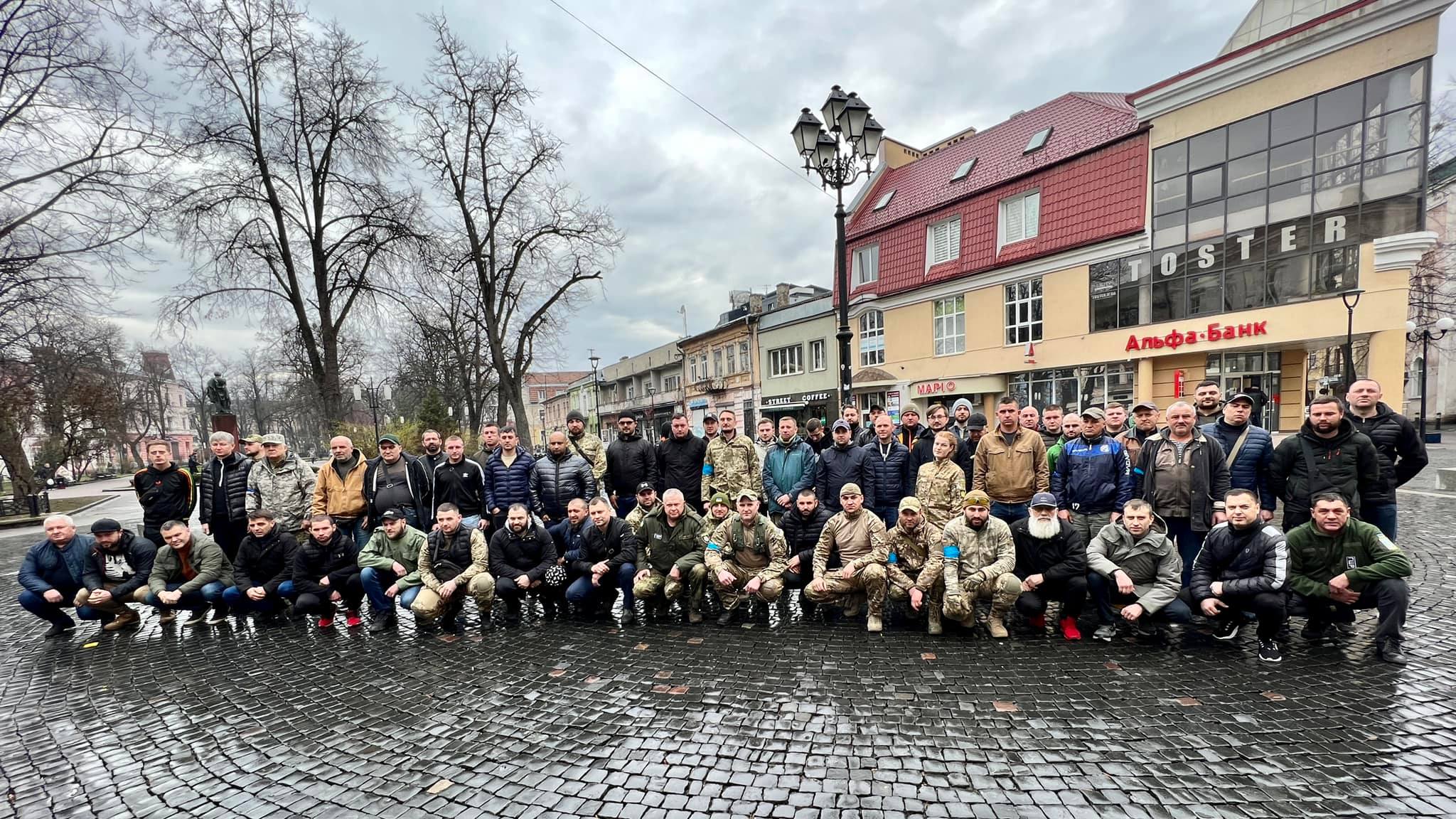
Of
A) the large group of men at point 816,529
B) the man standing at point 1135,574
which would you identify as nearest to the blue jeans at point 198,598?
the large group of men at point 816,529

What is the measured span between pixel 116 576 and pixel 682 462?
6683 mm

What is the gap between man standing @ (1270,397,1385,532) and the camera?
4.71 metres

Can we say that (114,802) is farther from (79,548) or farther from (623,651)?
(79,548)

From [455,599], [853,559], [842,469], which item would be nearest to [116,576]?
[455,599]

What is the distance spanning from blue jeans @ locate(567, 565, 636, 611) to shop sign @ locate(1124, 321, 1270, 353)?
18.0 metres

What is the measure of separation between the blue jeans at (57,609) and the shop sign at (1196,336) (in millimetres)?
22797

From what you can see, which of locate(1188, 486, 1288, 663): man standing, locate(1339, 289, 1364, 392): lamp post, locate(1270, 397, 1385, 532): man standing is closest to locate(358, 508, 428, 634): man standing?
locate(1188, 486, 1288, 663): man standing

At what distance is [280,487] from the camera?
665cm

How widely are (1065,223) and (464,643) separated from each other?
2064 cm

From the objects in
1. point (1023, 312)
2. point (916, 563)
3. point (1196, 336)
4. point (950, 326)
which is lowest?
point (916, 563)

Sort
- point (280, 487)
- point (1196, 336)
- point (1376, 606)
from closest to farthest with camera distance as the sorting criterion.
Result: point (1376, 606), point (280, 487), point (1196, 336)

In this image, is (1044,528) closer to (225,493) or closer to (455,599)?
(455,599)

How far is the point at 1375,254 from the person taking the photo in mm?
13430

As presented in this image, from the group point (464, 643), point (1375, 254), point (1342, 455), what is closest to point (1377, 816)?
point (1342, 455)
